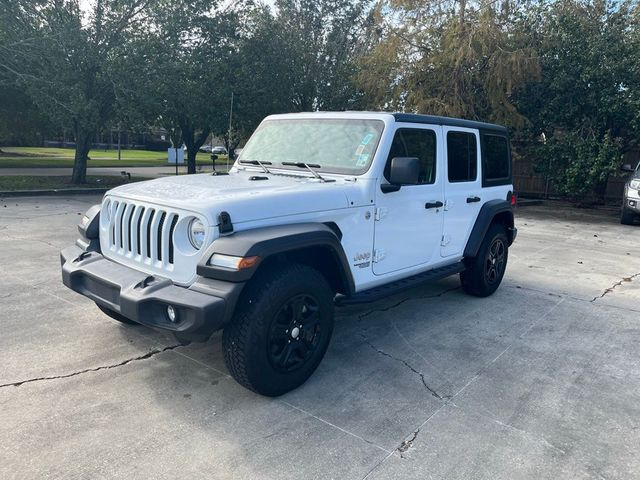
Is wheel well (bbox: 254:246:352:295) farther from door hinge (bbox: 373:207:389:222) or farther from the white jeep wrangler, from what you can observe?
door hinge (bbox: 373:207:389:222)

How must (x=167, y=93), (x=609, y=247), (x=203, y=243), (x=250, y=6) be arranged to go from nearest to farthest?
1. (x=203, y=243)
2. (x=609, y=247)
3. (x=167, y=93)
4. (x=250, y=6)

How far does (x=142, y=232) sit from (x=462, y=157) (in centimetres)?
326

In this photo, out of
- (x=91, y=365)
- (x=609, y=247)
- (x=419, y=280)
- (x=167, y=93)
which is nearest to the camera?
(x=91, y=365)

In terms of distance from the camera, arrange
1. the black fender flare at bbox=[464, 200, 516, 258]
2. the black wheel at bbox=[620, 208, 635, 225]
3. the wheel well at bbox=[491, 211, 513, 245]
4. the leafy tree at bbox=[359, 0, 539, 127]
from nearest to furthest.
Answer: the black fender flare at bbox=[464, 200, 516, 258] → the wheel well at bbox=[491, 211, 513, 245] → the black wheel at bbox=[620, 208, 635, 225] → the leafy tree at bbox=[359, 0, 539, 127]

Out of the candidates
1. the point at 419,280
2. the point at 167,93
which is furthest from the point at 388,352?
the point at 167,93

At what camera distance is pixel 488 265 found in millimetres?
5773

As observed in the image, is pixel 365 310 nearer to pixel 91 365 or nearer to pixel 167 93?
pixel 91 365

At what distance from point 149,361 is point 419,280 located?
2.39m

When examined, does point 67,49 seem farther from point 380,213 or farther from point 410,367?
point 410,367

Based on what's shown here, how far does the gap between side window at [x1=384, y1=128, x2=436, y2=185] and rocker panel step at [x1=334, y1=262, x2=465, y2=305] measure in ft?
2.88

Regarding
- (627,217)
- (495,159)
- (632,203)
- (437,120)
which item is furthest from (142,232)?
(627,217)

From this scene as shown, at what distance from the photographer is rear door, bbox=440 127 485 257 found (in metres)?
4.88

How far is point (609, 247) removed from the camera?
9.81m

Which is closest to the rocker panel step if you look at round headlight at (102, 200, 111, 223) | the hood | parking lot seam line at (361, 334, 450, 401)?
parking lot seam line at (361, 334, 450, 401)
